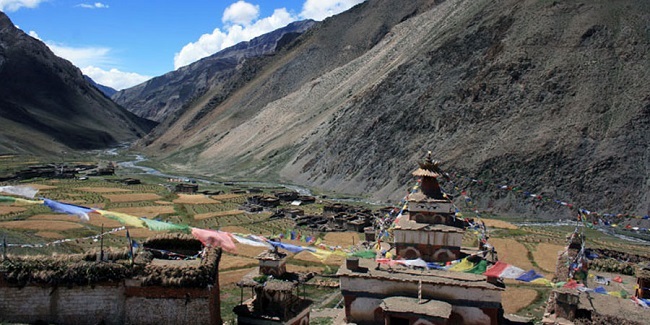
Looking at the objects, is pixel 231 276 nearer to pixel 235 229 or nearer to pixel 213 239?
pixel 213 239

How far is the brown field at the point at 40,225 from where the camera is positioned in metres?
43.6

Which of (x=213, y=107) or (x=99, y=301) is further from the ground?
(x=213, y=107)

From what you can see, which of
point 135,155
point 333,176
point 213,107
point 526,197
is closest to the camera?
point 526,197

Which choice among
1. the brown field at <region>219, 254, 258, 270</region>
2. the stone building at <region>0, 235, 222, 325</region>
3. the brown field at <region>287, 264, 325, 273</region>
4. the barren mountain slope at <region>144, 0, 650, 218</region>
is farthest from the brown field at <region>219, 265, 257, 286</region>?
the barren mountain slope at <region>144, 0, 650, 218</region>

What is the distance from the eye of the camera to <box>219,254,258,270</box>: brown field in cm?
3541

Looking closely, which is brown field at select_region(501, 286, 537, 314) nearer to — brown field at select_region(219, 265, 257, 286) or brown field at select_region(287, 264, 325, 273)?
brown field at select_region(287, 264, 325, 273)

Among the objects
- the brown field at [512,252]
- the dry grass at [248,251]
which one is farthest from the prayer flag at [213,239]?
the brown field at [512,252]

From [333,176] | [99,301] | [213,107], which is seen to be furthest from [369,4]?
[99,301]

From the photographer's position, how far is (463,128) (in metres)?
76.6

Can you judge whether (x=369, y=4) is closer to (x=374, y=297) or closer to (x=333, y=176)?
(x=333, y=176)

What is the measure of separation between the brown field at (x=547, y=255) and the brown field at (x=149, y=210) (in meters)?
36.3

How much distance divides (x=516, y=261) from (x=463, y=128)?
1534 inches

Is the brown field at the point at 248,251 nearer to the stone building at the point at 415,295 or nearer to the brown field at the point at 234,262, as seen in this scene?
the brown field at the point at 234,262

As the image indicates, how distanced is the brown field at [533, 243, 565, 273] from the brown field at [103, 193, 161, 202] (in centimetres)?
4695
